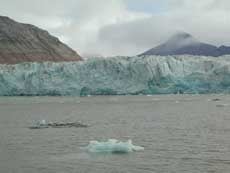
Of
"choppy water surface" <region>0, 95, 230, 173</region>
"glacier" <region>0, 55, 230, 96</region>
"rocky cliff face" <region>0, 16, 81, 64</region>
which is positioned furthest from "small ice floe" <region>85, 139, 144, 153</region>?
"rocky cliff face" <region>0, 16, 81, 64</region>

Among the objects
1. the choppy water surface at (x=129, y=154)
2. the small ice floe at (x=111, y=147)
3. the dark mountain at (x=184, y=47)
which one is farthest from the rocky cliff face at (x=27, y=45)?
the small ice floe at (x=111, y=147)

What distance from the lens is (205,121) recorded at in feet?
99.4

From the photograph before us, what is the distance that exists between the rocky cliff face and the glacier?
2553 inches

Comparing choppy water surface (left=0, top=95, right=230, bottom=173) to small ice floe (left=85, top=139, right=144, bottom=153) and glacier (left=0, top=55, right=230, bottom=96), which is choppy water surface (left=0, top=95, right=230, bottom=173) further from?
glacier (left=0, top=55, right=230, bottom=96)

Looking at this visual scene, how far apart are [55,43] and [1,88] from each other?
74017mm

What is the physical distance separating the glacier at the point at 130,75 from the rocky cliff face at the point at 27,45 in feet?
213

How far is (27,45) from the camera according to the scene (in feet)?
413

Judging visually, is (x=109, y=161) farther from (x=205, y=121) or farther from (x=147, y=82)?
(x=147, y=82)

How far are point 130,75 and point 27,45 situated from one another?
77.3 m

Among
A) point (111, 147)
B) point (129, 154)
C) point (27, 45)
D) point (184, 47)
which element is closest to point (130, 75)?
point (111, 147)

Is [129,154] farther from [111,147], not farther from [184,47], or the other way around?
[184,47]

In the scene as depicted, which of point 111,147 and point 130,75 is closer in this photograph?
point 111,147

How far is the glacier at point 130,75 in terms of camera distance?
168 ft

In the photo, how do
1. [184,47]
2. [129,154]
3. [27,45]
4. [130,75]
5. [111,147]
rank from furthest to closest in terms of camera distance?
[184,47] < [27,45] < [130,75] < [111,147] < [129,154]
